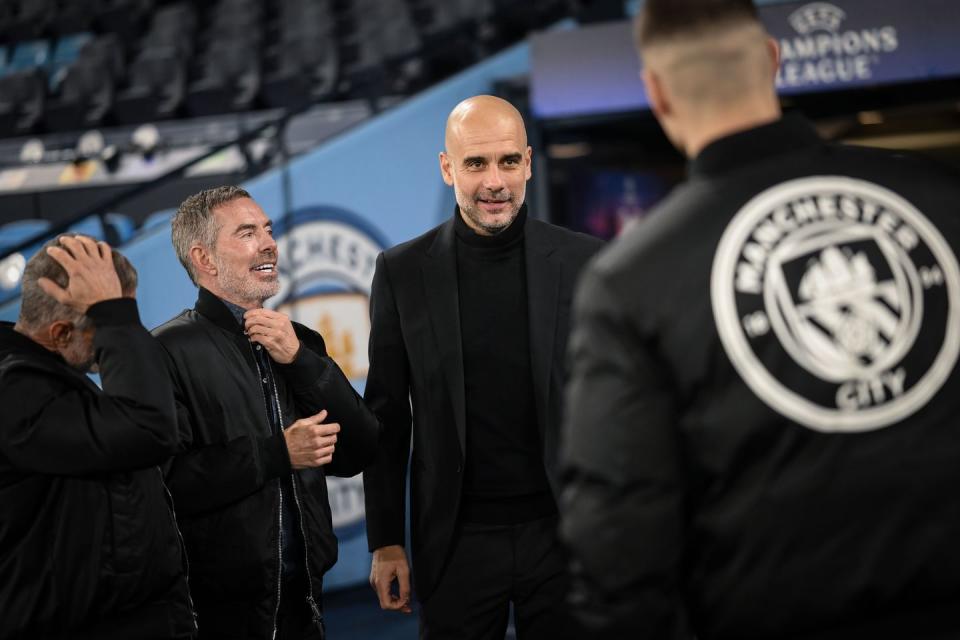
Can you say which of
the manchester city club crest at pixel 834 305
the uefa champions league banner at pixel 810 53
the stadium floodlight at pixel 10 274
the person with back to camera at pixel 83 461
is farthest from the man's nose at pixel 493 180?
the stadium floodlight at pixel 10 274

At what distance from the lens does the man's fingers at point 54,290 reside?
6.91 ft

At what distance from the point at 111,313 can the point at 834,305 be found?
1.38 metres

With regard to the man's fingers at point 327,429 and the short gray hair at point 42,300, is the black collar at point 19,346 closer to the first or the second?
the short gray hair at point 42,300

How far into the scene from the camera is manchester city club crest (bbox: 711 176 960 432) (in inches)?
52.8

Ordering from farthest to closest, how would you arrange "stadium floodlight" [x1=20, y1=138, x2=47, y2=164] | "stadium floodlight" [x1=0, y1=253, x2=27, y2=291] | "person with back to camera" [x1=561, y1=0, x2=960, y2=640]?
"stadium floodlight" [x1=20, y1=138, x2=47, y2=164] < "stadium floodlight" [x1=0, y1=253, x2=27, y2=291] < "person with back to camera" [x1=561, y1=0, x2=960, y2=640]

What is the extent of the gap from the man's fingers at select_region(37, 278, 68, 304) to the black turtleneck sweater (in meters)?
0.87

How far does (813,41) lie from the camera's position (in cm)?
531

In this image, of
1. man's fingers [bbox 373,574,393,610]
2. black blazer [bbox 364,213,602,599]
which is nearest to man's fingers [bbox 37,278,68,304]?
black blazer [bbox 364,213,602,599]

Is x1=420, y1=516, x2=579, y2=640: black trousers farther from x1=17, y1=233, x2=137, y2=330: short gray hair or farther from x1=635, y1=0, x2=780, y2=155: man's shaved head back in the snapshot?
x1=635, y1=0, x2=780, y2=155: man's shaved head back

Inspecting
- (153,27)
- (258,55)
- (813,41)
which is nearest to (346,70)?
(258,55)

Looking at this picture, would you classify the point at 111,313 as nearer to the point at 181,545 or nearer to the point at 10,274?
the point at 181,545

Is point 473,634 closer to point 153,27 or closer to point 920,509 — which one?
point 920,509

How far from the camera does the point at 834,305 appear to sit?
1.36 metres

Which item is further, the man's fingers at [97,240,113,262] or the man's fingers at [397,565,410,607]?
the man's fingers at [397,565,410,607]
